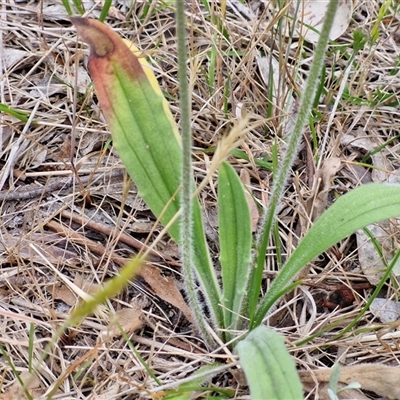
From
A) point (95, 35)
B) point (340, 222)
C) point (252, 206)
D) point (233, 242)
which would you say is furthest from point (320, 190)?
point (95, 35)

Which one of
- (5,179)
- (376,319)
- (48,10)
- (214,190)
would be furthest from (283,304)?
(48,10)

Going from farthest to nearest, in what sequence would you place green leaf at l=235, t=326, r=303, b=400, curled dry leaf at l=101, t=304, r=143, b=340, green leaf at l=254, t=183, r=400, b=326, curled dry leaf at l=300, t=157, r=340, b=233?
curled dry leaf at l=300, t=157, r=340, b=233 → curled dry leaf at l=101, t=304, r=143, b=340 → green leaf at l=254, t=183, r=400, b=326 → green leaf at l=235, t=326, r=303, b=400

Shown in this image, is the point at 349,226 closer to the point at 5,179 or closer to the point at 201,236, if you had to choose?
the point at 201,236

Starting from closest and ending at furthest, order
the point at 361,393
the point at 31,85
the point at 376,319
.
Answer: the point at 361,393
the point at 376,319
the point at 31,85

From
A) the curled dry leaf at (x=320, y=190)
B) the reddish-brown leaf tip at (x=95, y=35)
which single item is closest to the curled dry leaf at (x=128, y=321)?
the curled dry leaf at (x=320, y=190)

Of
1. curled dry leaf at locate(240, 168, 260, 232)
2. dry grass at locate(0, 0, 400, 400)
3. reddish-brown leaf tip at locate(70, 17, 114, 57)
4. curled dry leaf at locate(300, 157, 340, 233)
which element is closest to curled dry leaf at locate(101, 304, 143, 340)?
dry grass at locate(0, 0, 400, 400)

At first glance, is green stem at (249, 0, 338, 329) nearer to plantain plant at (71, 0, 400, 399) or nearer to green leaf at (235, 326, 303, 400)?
plantain plant at (71, 0, 400, 399)

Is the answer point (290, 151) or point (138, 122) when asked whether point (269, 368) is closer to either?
point (290, 151)
